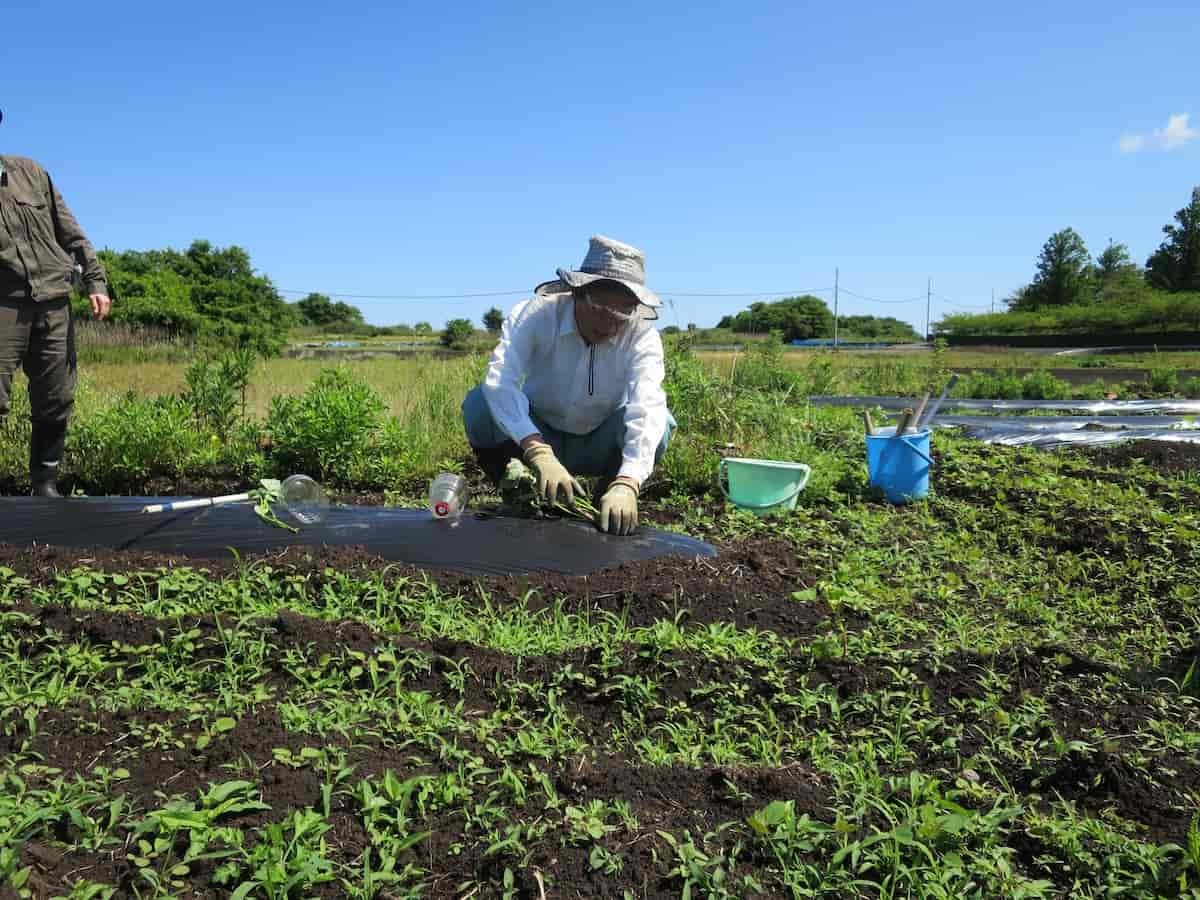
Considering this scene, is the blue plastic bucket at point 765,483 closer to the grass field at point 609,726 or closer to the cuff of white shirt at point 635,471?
the grass field at point 609,726

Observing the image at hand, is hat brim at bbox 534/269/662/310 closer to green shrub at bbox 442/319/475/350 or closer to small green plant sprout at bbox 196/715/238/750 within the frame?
small green plant sprout at bbox 196/715/238/750

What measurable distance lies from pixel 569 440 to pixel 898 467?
1.73 metres

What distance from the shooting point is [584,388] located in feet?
11.4

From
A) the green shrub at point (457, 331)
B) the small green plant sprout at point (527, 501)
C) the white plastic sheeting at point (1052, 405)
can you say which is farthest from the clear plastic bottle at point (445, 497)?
the green shrub at point (457, 331)

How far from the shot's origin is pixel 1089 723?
6.23ft

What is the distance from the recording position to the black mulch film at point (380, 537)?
8.99 feet

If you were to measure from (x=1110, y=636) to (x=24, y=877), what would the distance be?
285cm

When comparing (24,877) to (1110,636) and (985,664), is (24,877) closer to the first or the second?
(985,664)

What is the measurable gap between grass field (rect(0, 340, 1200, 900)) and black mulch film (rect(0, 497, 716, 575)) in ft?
0.48

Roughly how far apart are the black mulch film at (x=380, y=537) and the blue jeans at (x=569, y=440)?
594 millimetres

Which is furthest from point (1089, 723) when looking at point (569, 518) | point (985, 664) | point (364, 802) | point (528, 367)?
point (528, 367)

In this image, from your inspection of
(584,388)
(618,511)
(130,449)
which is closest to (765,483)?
(584,388)

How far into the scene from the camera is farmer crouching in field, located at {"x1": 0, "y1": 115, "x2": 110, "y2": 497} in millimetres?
3637

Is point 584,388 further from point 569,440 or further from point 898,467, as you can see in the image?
point 898,467
